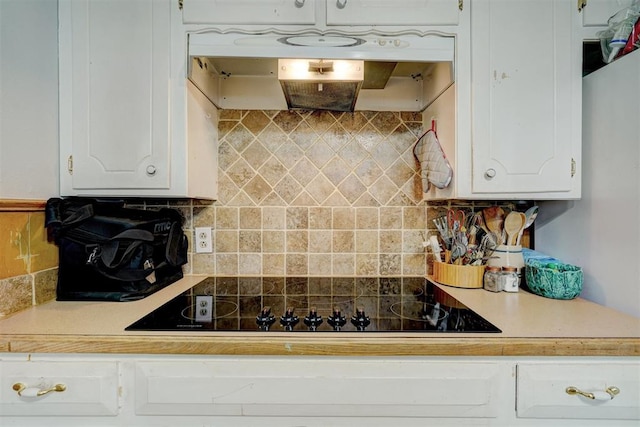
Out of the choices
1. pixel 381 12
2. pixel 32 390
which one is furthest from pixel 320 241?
pixel 32 390

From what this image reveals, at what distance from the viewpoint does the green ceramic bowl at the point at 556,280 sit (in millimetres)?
1070

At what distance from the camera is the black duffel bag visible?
1.02m

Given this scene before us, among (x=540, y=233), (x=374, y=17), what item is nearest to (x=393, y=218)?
(x=540, y=233)

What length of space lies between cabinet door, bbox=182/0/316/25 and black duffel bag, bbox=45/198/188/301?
2.34 ft

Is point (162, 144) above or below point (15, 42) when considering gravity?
below

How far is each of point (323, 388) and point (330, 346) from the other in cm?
11

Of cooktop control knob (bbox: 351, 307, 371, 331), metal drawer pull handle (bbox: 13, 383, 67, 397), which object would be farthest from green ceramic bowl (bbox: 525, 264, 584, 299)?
metal drawer pull handle (bbox: 13, 383, 67, 397)

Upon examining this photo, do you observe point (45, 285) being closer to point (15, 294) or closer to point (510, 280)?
point (15, 294)

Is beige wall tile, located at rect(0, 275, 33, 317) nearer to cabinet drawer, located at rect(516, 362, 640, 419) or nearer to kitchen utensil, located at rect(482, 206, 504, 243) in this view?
cabinet drawer, located at rect(516, 362, 640, 419)

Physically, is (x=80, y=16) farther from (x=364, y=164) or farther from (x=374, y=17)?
(x=364, y=164)

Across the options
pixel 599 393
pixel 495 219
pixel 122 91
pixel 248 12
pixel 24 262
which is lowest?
pixel 599 393

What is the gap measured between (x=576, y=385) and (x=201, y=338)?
949 mm

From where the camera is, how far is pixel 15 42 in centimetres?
96

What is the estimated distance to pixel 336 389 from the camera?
785 mm
